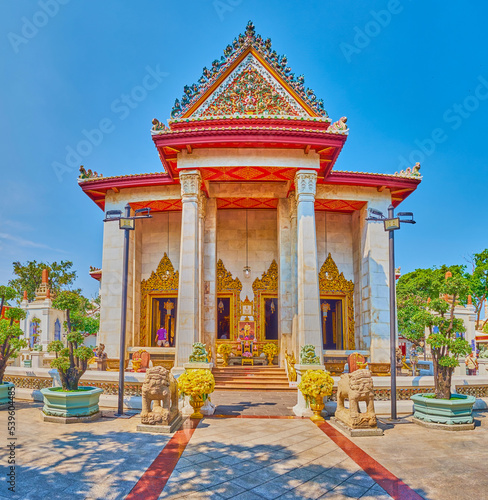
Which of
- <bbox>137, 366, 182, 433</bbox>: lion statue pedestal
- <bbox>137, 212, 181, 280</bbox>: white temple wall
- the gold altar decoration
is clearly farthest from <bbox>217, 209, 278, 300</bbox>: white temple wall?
<bbox>137, 366, 182, 433</bbox>: lion statue pedestal

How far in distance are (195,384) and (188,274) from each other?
5.08m

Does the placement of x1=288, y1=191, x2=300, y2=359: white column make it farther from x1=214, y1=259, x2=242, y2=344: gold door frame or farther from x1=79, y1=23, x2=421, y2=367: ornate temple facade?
x1=214, y1=259, x2=242, y2=344: gold door frame

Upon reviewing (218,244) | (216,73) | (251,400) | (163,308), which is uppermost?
(216,73)

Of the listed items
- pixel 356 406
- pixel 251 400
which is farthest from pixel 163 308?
pixel 356 406

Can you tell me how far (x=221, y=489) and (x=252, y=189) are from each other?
44.7ft

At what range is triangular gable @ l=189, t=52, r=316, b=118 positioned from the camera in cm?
1588

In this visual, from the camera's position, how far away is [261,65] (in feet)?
54.5

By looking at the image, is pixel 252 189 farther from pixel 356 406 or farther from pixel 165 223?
pixel 356 406

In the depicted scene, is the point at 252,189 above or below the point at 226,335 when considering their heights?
above

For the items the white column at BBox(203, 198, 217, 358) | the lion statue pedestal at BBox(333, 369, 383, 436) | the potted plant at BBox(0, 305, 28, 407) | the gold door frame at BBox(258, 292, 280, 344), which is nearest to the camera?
the lion statue pedestal at BBox(333, 369, 383, 436)

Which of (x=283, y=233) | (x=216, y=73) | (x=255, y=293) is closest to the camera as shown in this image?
(x=216, y=73)

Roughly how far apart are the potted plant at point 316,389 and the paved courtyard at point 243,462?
791 mm

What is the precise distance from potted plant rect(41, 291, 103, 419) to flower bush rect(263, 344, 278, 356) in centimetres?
905

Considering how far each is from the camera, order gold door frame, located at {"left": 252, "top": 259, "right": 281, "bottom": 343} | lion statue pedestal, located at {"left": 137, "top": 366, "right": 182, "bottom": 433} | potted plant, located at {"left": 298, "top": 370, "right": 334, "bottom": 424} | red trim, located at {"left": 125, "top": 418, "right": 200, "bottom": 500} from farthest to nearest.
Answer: gold door frame, located at {"left": 252, "top": 259, "right": 281, "bottom": 343}
potted plant, located at {"left": 298, "top": 370, "right": 334, "bottom": 424}
lion statue pedestal, located at {"left": 137, "top": 366, "right": 182, "bottom": 433}
red trim, located at {"left": 125, "top": 418, "right": 200, "bottom": 500}
